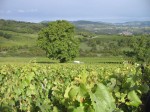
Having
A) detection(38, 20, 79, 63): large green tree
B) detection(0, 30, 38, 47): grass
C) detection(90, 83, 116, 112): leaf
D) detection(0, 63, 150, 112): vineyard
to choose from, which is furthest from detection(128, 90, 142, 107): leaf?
detection(0, 30, 38, 47): grass

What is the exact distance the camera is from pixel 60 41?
60156 millimetres

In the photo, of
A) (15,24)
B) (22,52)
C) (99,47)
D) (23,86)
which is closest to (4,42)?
(22,52)

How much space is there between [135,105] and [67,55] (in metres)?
54.0

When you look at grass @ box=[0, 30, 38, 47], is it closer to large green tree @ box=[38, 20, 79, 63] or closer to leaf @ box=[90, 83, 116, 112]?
large green tree @ box=[38, 20, 79, 63]

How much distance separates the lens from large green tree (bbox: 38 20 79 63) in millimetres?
57875

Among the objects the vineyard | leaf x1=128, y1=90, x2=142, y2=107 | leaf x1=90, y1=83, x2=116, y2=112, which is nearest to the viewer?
leaf x1=90, y1=83, x2=116, y2=112

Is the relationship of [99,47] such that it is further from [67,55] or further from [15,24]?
[15,24]

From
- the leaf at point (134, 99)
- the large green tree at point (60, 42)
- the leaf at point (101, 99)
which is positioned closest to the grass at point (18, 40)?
the large green tree at point (60, 42)

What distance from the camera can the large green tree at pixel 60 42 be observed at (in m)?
57.9

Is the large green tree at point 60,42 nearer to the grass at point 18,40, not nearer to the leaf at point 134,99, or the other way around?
the grass at point 18,40

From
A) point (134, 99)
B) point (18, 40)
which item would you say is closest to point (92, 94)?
point (134, 99)

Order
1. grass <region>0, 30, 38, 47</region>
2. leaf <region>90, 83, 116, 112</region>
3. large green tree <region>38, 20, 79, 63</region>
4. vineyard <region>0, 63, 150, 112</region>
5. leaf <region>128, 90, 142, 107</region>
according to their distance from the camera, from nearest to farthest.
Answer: leaf <region>90, 83, 116, 112</region>
vineyard <region>0, 63, 150, 112</region>
leaf <region>128, 90, 142, 107</region>
large green tree <region>38, 20, 79, 63</region>
grass <region>0, 30, 38, 47</region>

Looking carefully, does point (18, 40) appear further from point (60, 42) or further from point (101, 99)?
point (101, 99)

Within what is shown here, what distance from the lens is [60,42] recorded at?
59.7 m
